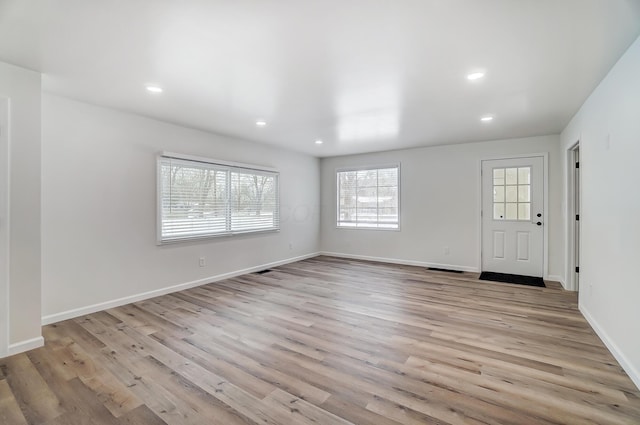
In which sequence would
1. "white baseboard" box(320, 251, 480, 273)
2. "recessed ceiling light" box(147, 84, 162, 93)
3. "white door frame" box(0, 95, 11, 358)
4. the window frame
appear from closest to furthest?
"white door frame" box(0, 95, 11, 358)
"recessed ceiling light" box(147, 84, 162, 93)
"white baseboard" box(320, 251, 480, 273)
the window frame

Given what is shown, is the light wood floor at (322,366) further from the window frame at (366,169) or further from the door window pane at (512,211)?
the window frame at (366,169)

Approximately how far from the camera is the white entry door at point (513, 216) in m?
5.00

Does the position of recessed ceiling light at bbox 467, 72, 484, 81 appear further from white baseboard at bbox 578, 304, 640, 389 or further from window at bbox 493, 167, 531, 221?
window at bbox 493, 167, 531, 221

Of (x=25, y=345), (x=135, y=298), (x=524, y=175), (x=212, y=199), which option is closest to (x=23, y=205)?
(x=25, y=345)

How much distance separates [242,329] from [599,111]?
4100 mm

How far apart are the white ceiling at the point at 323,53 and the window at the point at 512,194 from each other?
1465 millimetres

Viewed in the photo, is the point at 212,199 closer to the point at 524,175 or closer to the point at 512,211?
the point at 512,211

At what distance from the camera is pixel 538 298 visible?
396 centimetres

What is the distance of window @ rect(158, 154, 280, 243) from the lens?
4.15m

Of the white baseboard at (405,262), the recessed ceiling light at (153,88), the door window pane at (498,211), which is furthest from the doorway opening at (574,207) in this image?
the recessed ceiling light at (153,88)

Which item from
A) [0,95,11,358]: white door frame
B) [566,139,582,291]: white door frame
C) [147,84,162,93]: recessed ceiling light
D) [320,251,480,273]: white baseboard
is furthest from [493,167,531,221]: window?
[0,95,11,358]: white door frame

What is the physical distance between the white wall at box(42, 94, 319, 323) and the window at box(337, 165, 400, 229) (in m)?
3.12

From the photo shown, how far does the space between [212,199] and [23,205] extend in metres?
2.34

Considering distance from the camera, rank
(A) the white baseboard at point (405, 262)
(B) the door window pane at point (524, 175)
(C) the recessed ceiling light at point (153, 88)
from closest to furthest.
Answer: (C) the recessed ceiling light at point (153, 88), (B) the door window pane at point (524, 175), (A) the white baseboard at point (405, 262)
